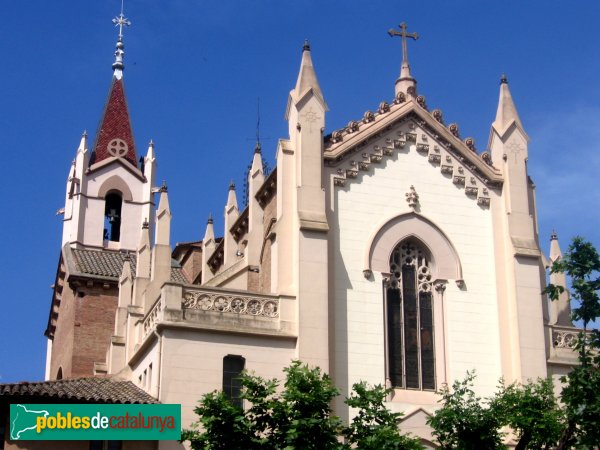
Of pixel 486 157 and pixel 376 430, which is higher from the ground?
pixel 486 157

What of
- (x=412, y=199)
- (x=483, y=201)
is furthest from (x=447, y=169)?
(x=412, y=199)

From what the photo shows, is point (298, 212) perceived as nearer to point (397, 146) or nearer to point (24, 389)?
point (397, 146)

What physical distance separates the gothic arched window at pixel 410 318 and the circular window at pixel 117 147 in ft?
128

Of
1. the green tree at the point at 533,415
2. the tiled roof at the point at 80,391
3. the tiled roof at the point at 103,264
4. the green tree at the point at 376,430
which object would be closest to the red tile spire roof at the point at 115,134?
the tiled roof at the point at 103,264

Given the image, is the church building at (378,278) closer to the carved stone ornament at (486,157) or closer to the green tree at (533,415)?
the carved stone ornament at (486,157)

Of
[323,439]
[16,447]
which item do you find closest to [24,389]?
[16,447]

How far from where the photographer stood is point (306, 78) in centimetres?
3556

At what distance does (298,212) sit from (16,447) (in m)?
10.7

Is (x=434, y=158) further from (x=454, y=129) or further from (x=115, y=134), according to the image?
(x=115, y=134)

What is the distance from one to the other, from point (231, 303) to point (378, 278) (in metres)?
4.97

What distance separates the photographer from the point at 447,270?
116 ft

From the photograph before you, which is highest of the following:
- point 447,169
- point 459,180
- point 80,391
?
point 447,169

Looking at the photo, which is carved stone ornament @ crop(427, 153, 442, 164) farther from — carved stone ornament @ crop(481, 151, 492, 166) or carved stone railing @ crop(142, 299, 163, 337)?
carved stone railing @ crop(142, 299, 163, 337)

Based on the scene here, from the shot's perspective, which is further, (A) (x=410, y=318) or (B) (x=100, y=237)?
(B) (x=100, y=237)
